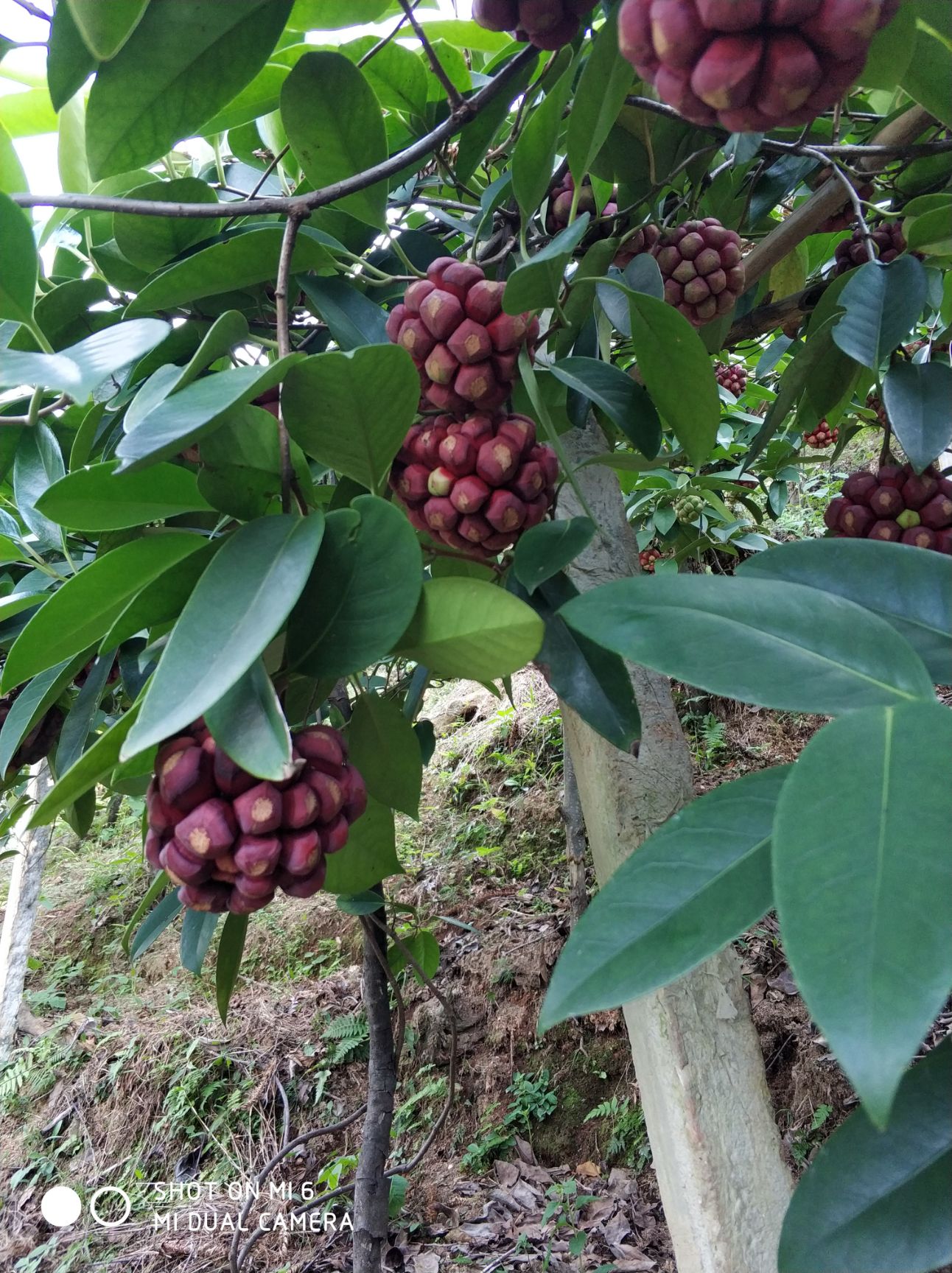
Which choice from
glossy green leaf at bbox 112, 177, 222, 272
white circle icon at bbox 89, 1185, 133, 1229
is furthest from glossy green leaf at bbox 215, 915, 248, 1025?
white circle icon at bbox 89, 1185, 133, 1229

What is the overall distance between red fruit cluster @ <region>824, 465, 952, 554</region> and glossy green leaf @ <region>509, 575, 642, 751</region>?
0.35 m

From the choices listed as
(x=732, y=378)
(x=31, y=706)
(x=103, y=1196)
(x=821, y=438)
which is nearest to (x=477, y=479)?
(x=31, y=706)

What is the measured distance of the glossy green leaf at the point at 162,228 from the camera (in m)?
0.58

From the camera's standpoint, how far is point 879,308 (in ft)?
2.03

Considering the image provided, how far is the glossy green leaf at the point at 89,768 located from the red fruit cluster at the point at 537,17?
41 cm

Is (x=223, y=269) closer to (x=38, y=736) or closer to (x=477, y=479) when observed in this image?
(x=477, y=479)

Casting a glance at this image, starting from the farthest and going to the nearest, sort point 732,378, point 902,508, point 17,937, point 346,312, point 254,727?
1. point 17,937
2. point 732,378
3. point 902,508
4. point 346,312
5. point 254,727

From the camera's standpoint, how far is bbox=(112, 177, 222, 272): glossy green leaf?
584 millimetres

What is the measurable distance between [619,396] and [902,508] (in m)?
0.32

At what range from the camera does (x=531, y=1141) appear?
1.68 m

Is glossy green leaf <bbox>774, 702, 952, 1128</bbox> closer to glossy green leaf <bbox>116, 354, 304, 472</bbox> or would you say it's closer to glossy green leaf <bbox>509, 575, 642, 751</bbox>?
glossy green leaf <bbox>509, 575, 642, 751</bbox>

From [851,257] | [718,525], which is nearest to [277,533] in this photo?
[851,257]

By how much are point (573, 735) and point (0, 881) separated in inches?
161

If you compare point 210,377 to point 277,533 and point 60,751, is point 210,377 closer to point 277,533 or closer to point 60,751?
point 277,533
